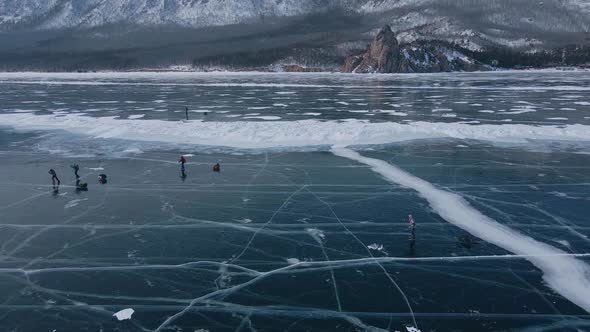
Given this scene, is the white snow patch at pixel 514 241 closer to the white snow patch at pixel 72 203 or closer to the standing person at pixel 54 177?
the white snow patch at pixel 72 203

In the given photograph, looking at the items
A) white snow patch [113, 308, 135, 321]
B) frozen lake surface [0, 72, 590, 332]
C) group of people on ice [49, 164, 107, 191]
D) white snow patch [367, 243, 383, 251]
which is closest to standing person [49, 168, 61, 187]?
group of people on ice [49, 164, 107, 191]

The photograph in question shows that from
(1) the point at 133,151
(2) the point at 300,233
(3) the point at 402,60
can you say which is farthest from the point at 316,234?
(3) the point at 402,60

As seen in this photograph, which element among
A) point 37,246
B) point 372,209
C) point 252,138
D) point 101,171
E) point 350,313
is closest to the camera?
point 350,313

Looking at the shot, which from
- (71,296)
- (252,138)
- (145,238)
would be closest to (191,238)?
(145,238)

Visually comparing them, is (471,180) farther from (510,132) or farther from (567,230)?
(510,132)

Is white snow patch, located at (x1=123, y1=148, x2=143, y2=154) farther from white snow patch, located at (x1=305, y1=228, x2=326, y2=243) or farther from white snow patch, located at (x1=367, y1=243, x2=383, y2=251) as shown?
white snow patch, located at (x1=367, y1=243, x2=383, y2=251)
